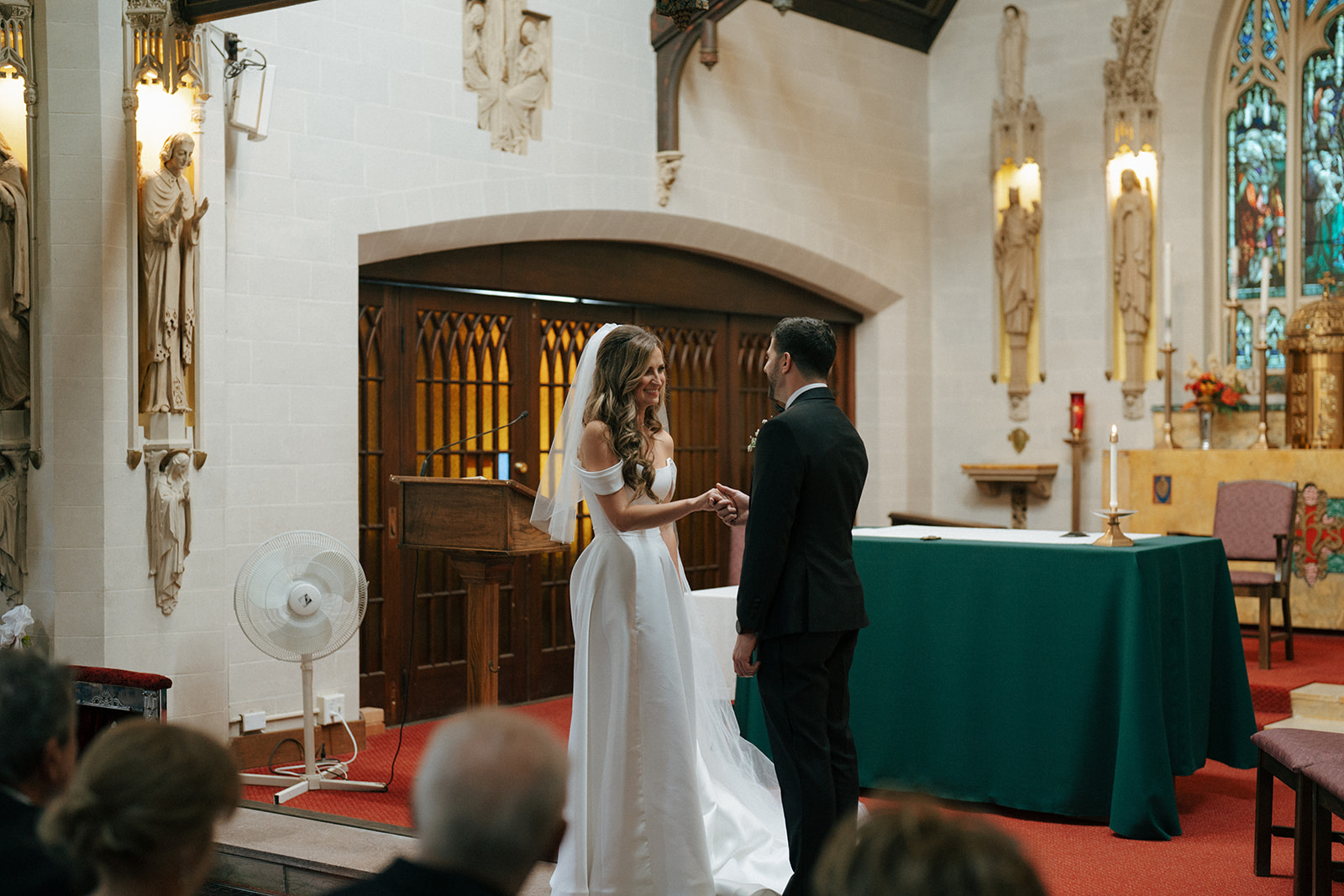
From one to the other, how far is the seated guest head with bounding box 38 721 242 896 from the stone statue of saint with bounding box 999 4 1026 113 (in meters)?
8.88

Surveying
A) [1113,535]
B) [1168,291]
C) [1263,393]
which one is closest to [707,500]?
[1113,535]

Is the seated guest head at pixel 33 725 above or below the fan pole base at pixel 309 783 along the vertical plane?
above

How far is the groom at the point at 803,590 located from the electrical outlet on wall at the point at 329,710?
303cm

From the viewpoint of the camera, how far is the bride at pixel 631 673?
3.51 meters

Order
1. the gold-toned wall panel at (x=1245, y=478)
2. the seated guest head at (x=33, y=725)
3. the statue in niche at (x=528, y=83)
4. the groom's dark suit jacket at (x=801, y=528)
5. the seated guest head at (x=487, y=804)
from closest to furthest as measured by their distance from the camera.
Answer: the seated guest head at (x=487, y=804), the seated guest head at (x=33, y=725), the groom's dark suit jacket at (x=801, y=528), the statue in niche at (x=528, y=83), the gold-toned wall panel at (x=1245, y=478)

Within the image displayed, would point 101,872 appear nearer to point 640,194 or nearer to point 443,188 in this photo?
point 443,188

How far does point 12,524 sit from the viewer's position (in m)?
4.84

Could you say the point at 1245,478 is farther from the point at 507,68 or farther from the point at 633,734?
the point at 633,734

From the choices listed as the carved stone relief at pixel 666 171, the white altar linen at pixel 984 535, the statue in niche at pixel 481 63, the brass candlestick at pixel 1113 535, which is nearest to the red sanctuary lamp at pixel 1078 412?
the carved stone relief at pixel 666 171

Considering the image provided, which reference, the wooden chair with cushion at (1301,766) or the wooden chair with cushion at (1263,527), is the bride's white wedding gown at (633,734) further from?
the wooden chair with cushion at (1263,527)

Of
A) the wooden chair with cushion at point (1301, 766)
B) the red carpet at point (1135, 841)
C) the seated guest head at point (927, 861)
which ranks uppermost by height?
→ the seated guest head at point (927, 861)

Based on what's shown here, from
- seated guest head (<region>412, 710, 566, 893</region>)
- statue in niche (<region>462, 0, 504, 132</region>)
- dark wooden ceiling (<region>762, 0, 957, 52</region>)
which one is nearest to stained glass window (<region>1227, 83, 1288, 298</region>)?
dark wooden ceiling (<region>762, 0, 957, 52</region>)

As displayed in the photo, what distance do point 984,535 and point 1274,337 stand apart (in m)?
4.95

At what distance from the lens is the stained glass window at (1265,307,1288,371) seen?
8820 millimetres
